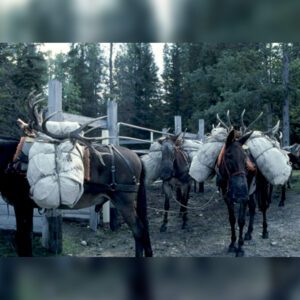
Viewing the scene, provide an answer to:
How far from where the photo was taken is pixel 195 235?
367 centimetres

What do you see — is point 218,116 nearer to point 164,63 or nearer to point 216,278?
point 164,63

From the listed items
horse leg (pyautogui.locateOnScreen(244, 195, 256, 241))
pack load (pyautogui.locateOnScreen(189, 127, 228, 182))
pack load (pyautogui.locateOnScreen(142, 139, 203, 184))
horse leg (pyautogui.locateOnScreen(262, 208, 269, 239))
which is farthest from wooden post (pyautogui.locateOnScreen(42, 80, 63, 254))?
horse leg (pyautogui.locateOnScreen(262, 208, 269, 239))

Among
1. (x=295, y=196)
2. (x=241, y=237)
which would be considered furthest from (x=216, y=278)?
(x=295, y=196)

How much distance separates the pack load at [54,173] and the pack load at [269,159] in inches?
54.1

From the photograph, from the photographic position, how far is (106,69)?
3.74m

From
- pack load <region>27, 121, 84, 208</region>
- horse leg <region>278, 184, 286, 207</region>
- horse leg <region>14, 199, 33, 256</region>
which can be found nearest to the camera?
pack load <region>27, 121, 84, 208</region>

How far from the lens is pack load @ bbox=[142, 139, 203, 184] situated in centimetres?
364

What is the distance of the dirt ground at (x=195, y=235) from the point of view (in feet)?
11.5

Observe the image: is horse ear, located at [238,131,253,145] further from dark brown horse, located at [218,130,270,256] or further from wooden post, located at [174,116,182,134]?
wooden post, located at [174,116,182,134]

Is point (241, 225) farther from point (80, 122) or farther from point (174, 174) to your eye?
point (80, 122)

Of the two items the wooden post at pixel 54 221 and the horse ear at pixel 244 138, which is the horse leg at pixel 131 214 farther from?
the horse ear at pixel 244 138

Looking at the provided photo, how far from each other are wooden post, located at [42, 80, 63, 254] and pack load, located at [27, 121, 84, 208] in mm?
471

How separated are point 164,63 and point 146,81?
0.20 m

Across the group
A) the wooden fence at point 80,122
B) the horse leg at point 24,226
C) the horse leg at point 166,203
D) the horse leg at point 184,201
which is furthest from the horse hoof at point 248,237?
the horse leg at point 24,226
